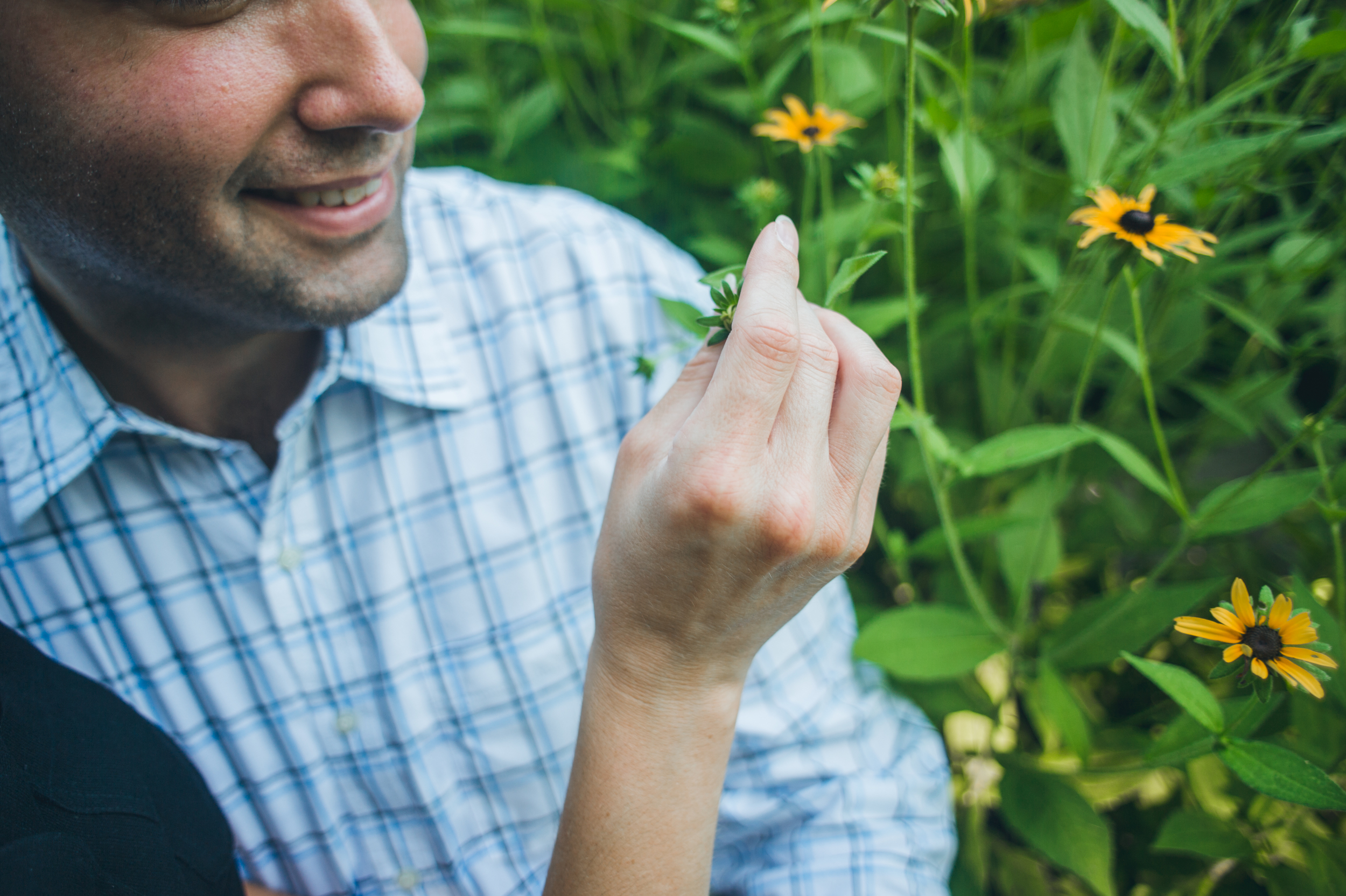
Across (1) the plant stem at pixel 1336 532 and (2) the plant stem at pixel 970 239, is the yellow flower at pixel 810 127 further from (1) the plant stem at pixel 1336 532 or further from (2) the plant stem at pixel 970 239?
(1) the plant stem at pixel 1336 532

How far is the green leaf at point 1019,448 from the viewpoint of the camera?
588 millimetres

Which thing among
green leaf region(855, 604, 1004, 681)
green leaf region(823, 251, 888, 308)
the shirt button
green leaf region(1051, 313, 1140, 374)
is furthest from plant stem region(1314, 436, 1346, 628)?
the shirt button

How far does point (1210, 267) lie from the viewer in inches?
32.3

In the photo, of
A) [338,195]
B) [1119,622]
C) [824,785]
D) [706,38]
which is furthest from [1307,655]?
[338,195]

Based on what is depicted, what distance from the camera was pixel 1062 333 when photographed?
0.81 m

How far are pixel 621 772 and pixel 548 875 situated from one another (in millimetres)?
140

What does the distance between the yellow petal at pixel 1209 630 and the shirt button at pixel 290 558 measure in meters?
0.77

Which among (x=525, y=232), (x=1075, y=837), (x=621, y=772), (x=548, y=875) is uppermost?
(x=525, y=232)

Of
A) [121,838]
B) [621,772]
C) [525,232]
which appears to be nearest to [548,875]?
[621,772]

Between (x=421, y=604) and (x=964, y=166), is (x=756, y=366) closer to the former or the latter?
(x=964, y=166)

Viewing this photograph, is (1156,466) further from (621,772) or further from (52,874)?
(52,874)

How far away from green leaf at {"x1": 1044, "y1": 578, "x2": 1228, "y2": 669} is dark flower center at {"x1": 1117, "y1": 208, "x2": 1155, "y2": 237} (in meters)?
0.33

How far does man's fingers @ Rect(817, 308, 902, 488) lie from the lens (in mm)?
490

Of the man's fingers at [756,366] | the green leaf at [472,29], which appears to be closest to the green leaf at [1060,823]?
the man's fingers at [756,366]
